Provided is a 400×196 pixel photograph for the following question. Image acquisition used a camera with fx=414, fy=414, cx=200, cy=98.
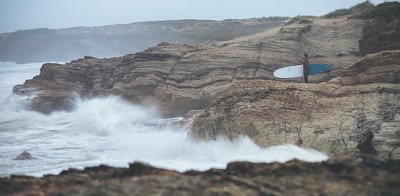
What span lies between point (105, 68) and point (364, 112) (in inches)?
596

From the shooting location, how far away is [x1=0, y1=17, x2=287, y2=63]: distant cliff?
52.7m

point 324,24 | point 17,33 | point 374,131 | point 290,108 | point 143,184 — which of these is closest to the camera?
point 143,184

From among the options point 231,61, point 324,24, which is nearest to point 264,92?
point 231,61

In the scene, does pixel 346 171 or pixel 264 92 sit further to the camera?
pixel 264 92

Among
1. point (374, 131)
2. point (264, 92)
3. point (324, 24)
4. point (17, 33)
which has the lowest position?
point (374, 131)

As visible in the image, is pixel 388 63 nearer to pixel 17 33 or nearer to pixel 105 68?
pixel 105 68

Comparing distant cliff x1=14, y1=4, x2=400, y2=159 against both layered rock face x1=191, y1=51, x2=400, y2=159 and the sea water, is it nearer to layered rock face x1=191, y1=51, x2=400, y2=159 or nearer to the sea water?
layered rock face x1=191, y1=51, x2=400, y2=159

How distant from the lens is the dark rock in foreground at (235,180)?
344 cm

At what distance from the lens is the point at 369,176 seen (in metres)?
3.60

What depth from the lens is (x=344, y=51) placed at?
16109 mm

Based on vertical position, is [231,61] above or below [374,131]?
above

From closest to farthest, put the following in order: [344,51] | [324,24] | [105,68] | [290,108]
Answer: [290,108]
[344,51]
[324,24]
[105,68]

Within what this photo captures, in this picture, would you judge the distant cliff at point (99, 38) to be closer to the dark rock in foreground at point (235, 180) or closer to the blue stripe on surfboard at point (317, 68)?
the blue stripe on surfboard at point (317, 68)

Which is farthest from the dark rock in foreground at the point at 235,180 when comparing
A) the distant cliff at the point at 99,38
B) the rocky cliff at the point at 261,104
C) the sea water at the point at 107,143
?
the distant cliff at the point at 99,38
